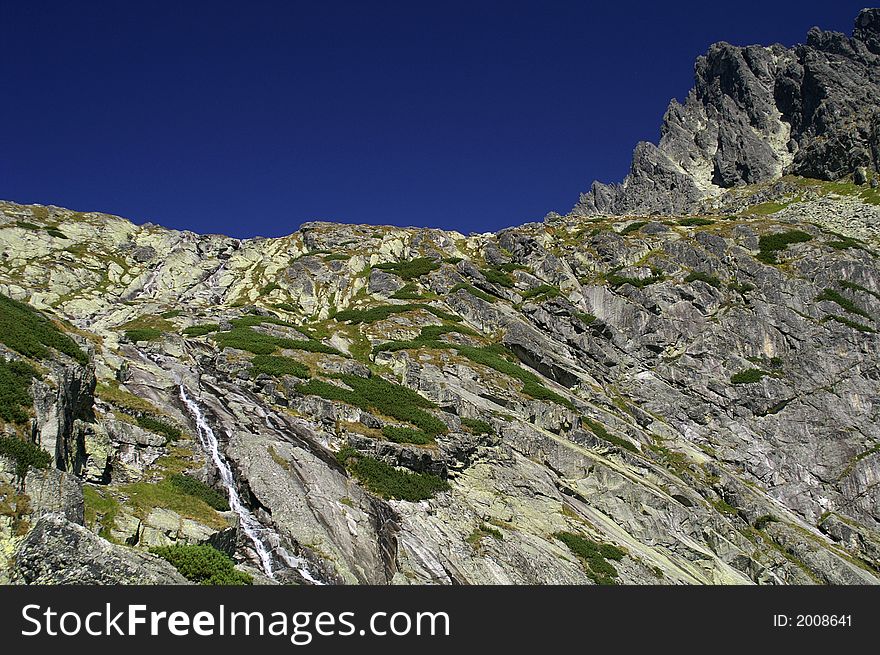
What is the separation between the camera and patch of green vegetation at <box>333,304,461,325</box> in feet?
199

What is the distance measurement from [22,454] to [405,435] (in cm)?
1959

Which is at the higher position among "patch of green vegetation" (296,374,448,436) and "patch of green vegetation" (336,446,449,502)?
"patch of green vegetation" (296,374,448,436)

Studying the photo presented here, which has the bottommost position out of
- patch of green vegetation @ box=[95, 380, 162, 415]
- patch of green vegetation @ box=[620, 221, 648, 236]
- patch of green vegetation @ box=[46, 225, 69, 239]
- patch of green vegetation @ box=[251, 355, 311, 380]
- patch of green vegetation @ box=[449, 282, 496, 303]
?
patch of green vegetation @ box=[95, 380, 162, 415]

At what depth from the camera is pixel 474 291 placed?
2670 inches

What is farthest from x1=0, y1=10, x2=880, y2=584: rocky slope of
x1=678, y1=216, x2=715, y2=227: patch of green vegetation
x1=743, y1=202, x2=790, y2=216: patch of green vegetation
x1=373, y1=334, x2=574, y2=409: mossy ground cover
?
x1=743, y1=202, x2=790, y2=216: patch of green vegetation

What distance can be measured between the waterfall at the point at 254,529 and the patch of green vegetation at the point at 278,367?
10228 millimetres

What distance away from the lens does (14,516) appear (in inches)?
603

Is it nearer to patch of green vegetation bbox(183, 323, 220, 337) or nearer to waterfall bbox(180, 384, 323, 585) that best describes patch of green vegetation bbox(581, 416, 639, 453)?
waterfall bbox(180, 384, 323, 585)

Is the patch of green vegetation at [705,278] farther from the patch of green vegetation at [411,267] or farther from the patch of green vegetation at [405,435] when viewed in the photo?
the patch of green vegetation at [405,435]

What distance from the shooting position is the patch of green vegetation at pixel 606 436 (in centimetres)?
4303

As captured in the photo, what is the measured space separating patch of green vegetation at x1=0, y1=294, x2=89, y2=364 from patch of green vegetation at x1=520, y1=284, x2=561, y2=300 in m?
50.0

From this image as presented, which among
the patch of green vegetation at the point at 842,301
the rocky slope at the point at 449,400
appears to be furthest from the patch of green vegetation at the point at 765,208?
the patch of green vegetation at the point at 842,301

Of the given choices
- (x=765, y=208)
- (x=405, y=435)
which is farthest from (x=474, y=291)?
(x=765, y=208)

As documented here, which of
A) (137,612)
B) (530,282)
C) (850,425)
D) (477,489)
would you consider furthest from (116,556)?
(530,282)
